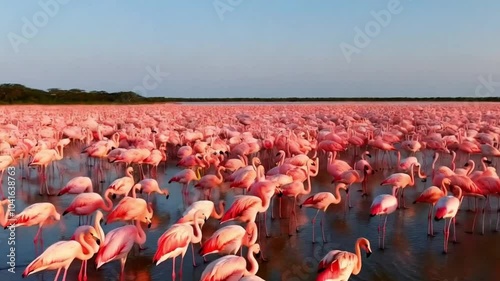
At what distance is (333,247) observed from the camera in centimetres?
561

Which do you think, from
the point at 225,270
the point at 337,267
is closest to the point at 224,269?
the point at 225,270

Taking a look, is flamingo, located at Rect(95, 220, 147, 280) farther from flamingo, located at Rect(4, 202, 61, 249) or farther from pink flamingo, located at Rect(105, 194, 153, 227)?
flamingo, located at Rect(4, 202, 61, 249)

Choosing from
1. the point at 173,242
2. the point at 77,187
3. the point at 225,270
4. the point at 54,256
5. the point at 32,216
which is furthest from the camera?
the point at 77,187

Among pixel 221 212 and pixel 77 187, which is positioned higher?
pixel 77 187

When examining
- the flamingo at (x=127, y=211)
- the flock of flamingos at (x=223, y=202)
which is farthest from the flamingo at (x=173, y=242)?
the flamingo at (x=127, y=211)

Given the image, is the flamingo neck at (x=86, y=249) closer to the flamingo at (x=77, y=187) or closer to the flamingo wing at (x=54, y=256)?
the flamingo wing at (x=54, y=256)

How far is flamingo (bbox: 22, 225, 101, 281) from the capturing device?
3.90 meters

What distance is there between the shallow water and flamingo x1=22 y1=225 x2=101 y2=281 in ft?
1.65

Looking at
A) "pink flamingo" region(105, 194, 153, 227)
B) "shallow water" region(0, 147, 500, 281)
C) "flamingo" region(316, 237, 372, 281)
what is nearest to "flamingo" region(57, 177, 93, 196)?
"shallow water" region(0, 147, 500, 281)

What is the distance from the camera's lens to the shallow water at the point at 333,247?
476cm

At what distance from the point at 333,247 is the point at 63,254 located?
3213 millimetres

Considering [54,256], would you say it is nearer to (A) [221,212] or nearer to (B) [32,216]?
(B) [32,216]

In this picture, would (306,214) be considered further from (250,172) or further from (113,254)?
(113,254)

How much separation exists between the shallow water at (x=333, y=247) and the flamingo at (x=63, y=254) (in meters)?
0.50
